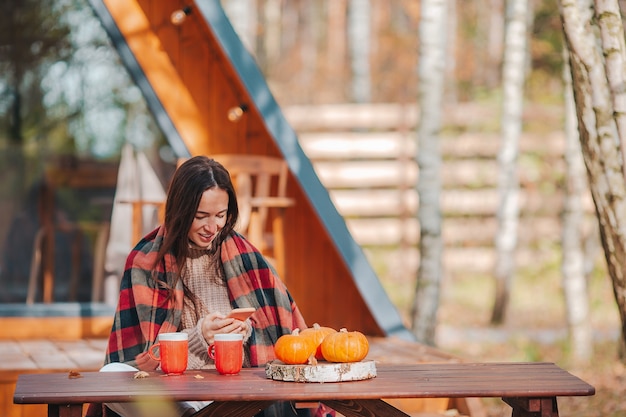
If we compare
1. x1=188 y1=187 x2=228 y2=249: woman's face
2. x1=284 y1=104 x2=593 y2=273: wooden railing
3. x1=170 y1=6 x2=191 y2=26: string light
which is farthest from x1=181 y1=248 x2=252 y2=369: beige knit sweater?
x1=284 y1=104 x2=593 y2=273: wooden railing

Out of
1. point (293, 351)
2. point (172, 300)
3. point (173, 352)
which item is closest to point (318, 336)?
point (293, 351)

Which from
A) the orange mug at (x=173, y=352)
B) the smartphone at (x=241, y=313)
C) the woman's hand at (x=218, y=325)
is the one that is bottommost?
the orange mug at (x=173, y=352)

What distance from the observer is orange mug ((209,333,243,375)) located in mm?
2957

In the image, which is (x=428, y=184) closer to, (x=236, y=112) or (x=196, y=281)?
(x=236, y=112)

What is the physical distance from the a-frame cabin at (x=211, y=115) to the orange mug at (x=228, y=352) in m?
2.83

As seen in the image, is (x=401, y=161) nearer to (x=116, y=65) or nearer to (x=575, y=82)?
(x=116, y=65)

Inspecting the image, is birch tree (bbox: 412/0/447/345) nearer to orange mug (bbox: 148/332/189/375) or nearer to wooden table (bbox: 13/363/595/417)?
wooden table (bbox: 13/363/595/417)

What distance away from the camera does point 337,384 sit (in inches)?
111

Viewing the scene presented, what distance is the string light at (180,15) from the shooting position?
601 centimetres

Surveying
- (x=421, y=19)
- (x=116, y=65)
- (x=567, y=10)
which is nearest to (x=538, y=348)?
(x=421, y=19)

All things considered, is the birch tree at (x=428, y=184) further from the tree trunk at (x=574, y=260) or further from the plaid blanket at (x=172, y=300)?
the plaid blanket at (x=172, y=300)

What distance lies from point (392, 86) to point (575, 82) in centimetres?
1696

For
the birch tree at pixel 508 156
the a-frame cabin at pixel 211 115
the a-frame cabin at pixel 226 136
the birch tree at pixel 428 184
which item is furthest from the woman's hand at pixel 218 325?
the birch tree at pixel 508 156

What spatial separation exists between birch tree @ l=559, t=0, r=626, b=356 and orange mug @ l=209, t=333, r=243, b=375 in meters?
1.74
